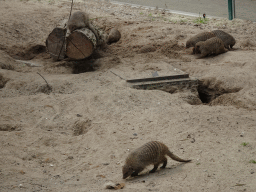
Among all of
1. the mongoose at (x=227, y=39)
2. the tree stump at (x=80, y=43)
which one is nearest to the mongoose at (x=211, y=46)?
the mongoose at (x=227, y=39)

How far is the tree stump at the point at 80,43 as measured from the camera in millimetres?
6520

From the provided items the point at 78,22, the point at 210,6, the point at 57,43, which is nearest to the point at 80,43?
the point at 78,22

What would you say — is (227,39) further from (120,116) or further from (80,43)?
(120,116)

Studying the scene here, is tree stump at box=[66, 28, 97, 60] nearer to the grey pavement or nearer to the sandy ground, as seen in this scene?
the sandy ground

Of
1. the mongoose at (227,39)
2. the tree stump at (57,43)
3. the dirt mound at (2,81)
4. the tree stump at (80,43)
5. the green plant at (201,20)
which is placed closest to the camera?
the dirt mound at (2,81)

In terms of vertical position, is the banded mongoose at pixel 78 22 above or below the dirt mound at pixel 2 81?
above

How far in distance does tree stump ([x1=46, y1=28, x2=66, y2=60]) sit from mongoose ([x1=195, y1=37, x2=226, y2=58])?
10.1 ft

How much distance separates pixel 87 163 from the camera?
3730 mm

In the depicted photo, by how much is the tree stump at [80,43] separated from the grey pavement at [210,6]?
4.97 m

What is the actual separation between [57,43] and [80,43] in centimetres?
56

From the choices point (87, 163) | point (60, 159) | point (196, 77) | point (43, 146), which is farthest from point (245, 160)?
point (196, 77)

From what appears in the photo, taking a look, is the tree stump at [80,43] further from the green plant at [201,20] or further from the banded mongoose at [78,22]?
the green plant at [201,20]

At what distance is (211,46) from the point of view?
7098mm

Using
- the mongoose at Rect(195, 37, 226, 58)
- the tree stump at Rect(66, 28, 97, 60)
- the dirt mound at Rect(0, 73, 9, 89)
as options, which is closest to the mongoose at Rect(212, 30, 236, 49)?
the mongoose at Rect(195, 37, 226, 58)
